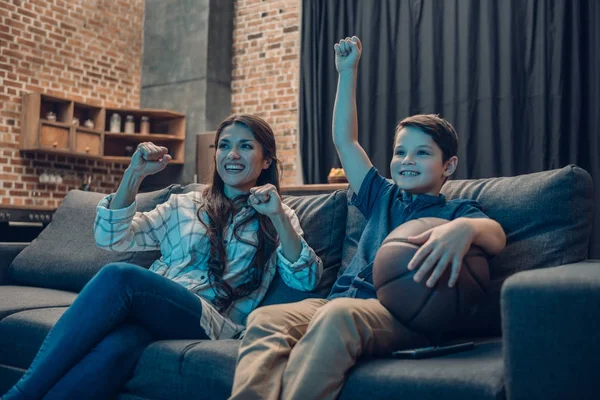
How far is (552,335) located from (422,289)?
354 millimetres

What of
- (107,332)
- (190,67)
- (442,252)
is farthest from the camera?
(190,67)

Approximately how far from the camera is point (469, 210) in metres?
1.85

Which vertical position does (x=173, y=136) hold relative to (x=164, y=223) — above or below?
above

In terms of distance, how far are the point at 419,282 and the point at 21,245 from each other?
7.47ft

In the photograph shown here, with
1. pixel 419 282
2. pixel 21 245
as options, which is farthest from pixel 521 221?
pixel 21 245

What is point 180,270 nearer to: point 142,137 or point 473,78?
point 473,78

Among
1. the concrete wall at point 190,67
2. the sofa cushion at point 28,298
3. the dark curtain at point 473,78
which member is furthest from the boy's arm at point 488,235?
the concrete wall at point 190,67

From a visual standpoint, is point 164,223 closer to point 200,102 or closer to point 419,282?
point 419,282

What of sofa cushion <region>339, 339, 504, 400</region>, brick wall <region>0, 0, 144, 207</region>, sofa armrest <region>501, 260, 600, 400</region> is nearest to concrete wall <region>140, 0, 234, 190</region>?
brick wall <region>0, 0, 144, 207</region>

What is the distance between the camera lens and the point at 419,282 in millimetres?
1562

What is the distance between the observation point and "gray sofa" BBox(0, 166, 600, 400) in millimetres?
1279

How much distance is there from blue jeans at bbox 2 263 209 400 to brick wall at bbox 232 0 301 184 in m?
4.13

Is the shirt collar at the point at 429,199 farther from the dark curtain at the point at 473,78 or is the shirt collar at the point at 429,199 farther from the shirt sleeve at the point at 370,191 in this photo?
the dark curtain at the point at 473,78

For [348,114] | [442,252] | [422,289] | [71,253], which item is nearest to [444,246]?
[442,252]
